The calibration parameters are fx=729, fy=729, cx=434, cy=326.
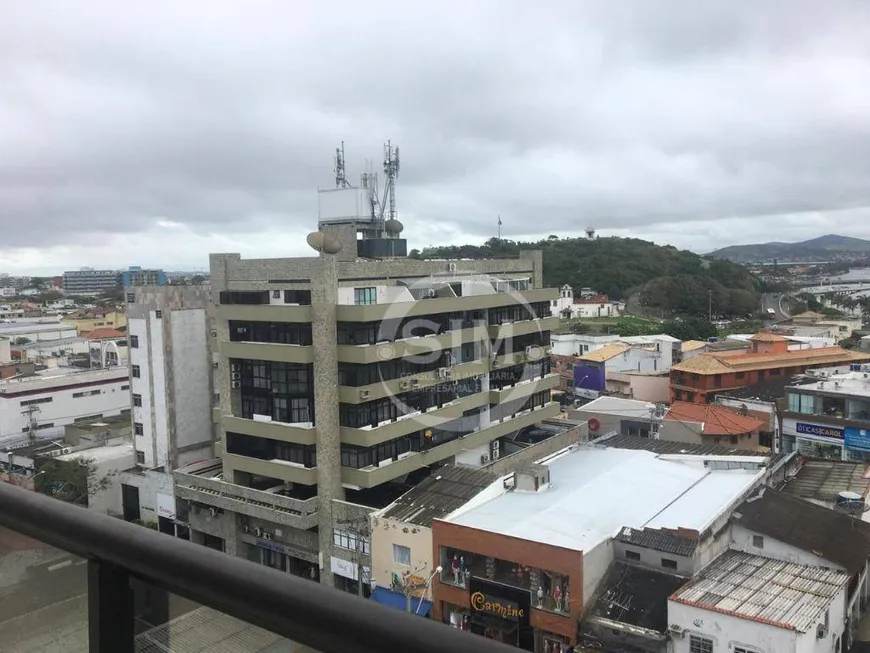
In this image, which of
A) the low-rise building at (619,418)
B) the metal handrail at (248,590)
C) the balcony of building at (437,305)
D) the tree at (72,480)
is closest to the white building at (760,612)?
the balcony of building at (437,305)

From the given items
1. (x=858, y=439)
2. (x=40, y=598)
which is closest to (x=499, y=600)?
(x=40, y=598)

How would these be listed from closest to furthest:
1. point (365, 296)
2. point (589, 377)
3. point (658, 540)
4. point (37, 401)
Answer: point (658, 540) → point (365, 296) → point (37, 401) → point (589, 377)

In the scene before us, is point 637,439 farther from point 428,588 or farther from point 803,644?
point 803,644

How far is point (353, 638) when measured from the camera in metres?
1.02

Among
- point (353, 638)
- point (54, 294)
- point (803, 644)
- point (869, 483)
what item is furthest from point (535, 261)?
point (54, 294)

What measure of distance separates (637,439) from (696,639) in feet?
30.1

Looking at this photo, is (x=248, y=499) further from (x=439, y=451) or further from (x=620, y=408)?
(x=620, y=408)

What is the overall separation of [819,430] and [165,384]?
55.8 feet

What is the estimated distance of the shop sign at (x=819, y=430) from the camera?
18.4 m

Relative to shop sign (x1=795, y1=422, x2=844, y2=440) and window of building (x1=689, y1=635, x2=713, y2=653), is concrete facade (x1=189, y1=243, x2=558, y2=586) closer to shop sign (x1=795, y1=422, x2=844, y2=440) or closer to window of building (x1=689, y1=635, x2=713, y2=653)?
window of building (x1=689, y1=635, x2=713, y2=653)

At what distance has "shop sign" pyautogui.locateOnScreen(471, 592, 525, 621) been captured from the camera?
10695mm

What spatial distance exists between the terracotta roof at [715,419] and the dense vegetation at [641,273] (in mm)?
30965

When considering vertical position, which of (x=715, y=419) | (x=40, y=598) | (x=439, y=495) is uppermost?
(x=40, y=598)

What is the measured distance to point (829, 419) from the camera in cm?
1842
